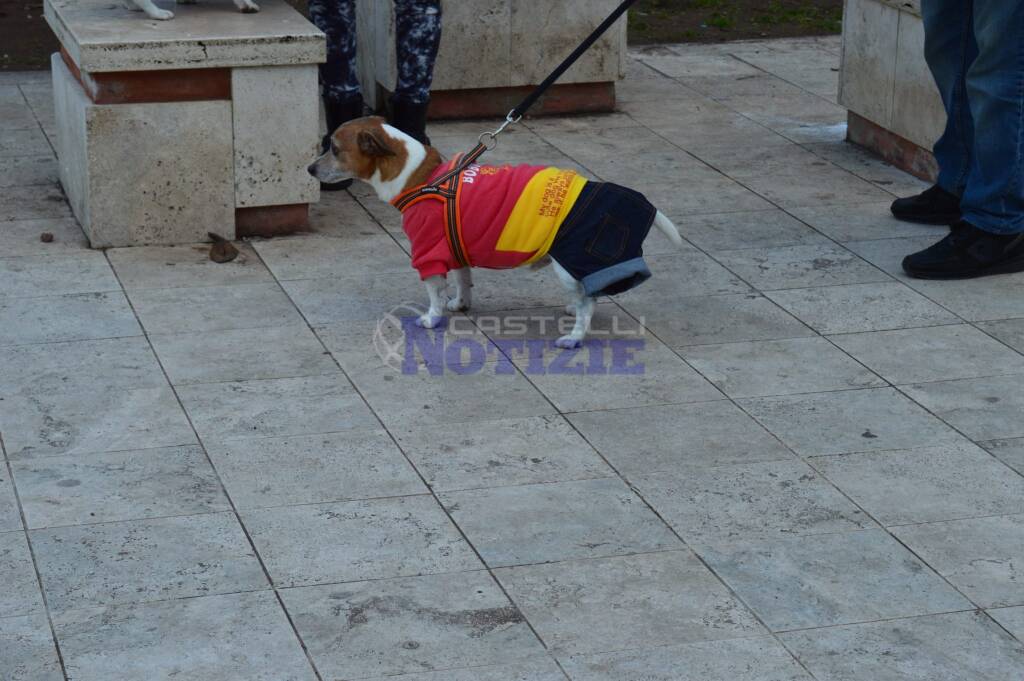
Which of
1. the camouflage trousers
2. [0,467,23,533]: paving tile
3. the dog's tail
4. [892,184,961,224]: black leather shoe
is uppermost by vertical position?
the camouflage trousers

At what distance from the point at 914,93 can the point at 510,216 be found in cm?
301

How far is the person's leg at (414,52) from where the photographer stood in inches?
293

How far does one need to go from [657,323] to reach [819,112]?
11.4 feet

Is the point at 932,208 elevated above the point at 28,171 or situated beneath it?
elevated above

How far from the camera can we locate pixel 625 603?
3877 mm

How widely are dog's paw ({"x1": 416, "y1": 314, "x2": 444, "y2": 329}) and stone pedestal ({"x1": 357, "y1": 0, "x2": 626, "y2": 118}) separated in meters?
2.97

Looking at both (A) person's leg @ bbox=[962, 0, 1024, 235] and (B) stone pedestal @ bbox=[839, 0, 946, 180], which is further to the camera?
(B) stone pedestal @ bbox=[839, 0, 946, 180]

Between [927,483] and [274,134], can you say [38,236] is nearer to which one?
[274,134]

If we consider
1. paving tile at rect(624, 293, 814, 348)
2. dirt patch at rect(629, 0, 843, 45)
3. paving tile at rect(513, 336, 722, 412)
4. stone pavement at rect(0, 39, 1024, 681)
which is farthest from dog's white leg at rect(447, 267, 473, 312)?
dirt patch at rect(629, 0, 843, 45)

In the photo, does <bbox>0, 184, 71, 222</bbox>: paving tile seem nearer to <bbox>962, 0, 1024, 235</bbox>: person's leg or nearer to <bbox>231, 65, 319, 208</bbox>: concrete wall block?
<bbox>231, 65, 319, 208</bbox>: concrete wall block

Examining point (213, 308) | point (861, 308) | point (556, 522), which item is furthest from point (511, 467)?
point (861, 308)

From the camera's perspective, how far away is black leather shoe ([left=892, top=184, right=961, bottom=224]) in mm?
6840

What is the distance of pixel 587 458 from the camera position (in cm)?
466

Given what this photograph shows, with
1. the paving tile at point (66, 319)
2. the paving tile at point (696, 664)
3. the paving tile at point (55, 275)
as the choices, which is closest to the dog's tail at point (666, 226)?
the paving tile at point (66, 319)
